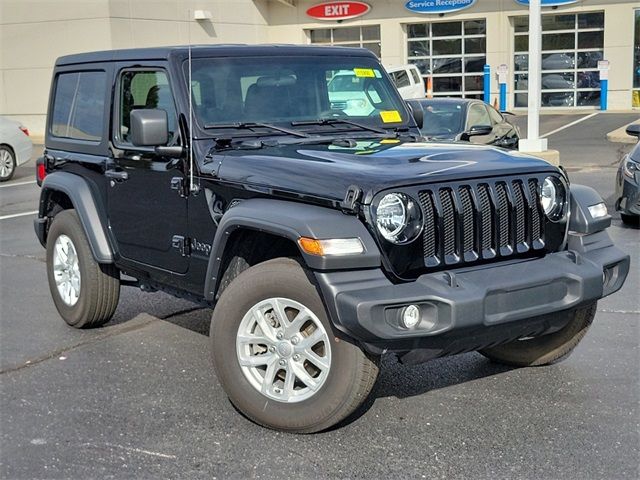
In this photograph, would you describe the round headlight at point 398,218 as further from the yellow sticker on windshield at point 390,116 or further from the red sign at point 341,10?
the red sign at point 341,10

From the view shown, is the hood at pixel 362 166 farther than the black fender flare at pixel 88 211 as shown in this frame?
No

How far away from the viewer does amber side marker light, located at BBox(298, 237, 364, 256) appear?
13.7 ft

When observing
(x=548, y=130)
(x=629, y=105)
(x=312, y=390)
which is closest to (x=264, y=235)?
(x=312, y=390)

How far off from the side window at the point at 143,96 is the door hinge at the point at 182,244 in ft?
1.99

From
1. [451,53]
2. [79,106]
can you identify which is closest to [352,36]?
[451,53]

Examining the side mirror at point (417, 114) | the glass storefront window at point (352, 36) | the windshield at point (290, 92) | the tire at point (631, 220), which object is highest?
the glass storefront window at point (352, 36)

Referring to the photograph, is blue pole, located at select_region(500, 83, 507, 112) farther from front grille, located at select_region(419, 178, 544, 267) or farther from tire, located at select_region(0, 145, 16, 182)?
front grille, located at select_region(419, 178, 544, 267)

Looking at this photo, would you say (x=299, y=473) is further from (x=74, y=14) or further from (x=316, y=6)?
(x=316, y=6)

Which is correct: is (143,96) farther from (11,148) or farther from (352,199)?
(11,148)

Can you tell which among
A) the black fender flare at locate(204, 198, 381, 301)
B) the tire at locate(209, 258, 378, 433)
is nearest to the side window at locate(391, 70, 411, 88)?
the black fender flare at locate(204, 198, 381, 301)

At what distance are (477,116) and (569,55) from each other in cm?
2030

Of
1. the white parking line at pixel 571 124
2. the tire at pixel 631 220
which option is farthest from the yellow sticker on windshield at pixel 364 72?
the white parking line at pixel 571 124

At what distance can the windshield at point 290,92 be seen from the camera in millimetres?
5531

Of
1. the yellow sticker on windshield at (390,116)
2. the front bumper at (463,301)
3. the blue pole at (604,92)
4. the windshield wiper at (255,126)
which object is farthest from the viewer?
the blue pole at (604,92)
